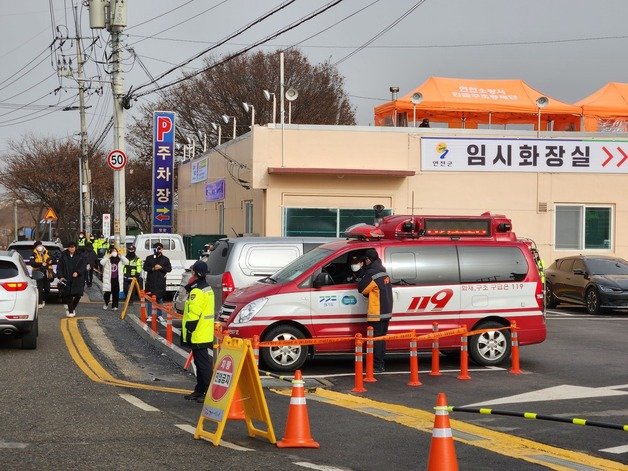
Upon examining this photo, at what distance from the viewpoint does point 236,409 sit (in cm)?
1048

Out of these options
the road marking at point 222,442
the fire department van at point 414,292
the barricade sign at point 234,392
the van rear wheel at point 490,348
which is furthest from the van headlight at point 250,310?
the barricade sign at point 234,392

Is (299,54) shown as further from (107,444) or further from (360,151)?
(107,444)

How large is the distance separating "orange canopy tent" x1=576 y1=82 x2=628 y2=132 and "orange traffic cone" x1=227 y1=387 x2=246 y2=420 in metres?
29.9

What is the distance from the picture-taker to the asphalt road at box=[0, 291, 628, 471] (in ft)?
30.2

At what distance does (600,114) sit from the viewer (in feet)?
128

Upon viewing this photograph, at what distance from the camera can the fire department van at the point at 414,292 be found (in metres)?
15.6

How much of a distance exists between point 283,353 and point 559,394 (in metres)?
4.01

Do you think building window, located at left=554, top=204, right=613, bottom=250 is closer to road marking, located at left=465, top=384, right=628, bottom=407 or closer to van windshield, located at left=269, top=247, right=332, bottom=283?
van windshield, located at left=269, top=247, right=332, bottom=283

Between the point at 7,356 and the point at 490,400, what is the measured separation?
8.08m

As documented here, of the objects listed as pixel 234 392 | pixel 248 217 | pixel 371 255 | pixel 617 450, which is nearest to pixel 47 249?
pixel 248 217

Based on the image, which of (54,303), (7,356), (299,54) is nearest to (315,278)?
(7,356)

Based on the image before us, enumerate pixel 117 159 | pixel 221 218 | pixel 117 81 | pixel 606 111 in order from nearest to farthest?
1. pixel 117 159
2. pixel 117 81
3. pixel 606 111
4. pixel 221 218

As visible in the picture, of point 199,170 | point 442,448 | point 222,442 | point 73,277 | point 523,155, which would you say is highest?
point 199,170

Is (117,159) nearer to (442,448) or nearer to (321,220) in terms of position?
(321,220)
